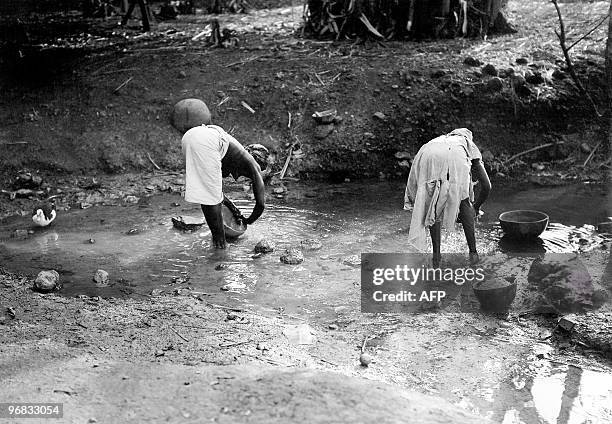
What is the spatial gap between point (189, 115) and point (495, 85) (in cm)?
434

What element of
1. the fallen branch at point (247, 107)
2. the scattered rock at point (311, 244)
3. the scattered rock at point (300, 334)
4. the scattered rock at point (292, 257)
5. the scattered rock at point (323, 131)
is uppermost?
the fallen branch at point (247, 107)

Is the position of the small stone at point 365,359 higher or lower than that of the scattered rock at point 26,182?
lower

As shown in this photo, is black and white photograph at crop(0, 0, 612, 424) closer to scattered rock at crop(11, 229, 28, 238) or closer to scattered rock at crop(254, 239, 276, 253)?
scattered rock at crop(254, 239, 276, 253)

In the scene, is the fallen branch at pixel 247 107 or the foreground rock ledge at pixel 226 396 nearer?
the foreground rock ledge at pixel 226 396

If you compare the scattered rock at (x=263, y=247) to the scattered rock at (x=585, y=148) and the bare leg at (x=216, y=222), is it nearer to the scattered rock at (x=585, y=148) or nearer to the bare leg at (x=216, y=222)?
the bare leg at (x=216, y=222)

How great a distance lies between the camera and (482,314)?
5.07 m

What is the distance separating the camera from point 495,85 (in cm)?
870

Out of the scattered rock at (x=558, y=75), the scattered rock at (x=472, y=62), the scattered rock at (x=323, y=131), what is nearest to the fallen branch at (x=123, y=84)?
the scattered rock at (x=323, y=131)

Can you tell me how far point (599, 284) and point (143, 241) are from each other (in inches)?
159

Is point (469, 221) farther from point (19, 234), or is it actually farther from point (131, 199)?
point (19, 234)

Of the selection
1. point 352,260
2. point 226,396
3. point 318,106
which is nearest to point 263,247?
point 352,260

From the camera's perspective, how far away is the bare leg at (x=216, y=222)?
6184 millimetres

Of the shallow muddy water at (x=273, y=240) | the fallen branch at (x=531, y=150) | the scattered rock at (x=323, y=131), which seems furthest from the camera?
the scattered rock at (x=323, y=131)

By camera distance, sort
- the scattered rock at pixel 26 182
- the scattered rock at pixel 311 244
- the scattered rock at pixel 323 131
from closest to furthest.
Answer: the scattered rock at pixel 311 244, the scattered rock at pixel 26 182, the scattered rock at pixel 323 131
